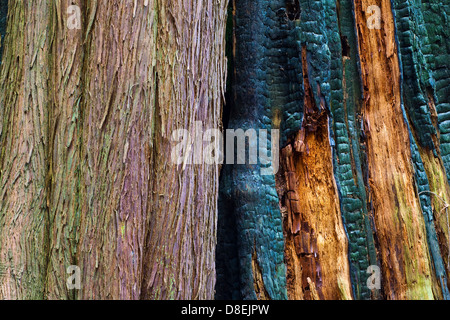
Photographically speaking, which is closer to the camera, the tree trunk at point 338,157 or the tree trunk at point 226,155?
the tree trunk at point 226,155

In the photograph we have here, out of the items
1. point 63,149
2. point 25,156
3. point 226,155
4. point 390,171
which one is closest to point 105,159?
point 63,149

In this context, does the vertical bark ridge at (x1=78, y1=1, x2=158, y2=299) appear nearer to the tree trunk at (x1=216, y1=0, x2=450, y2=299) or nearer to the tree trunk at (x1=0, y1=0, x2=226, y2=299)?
the tree trunk at (x1=0, y1=0, x2=226, y2=299)

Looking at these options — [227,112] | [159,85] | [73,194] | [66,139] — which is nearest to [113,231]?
[73,194]

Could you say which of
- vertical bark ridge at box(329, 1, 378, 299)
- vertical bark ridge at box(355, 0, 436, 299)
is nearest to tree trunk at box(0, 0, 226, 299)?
vertical bark ridge at box(329, 1, 378, 299)

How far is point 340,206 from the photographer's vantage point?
1869 mm

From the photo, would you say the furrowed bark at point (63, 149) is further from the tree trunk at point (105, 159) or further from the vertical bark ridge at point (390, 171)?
the vertical bark ridge at point (390, 171)

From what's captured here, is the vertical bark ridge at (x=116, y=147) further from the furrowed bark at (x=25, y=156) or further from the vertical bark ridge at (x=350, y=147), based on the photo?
the vertical bark ridge at (x=350, y=147)

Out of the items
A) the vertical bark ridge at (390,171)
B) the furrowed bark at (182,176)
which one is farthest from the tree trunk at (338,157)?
the furrowed bark at (182,176)

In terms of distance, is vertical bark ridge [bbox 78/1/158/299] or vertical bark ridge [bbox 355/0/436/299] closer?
vertical bark ridge [bbox 78/1/158/299]

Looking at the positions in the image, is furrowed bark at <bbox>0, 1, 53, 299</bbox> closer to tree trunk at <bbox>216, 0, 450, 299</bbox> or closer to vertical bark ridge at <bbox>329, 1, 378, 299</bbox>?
tree trunk at <bbox>216, 0, 450, 299</bbox>

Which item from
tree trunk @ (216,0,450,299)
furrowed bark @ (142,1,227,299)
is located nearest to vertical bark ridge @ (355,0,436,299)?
tree trunk @ (216,0,450,299)

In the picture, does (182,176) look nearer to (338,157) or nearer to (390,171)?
(338,157)

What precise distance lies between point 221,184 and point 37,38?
0.84 metres

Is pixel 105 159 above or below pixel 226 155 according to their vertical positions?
below
